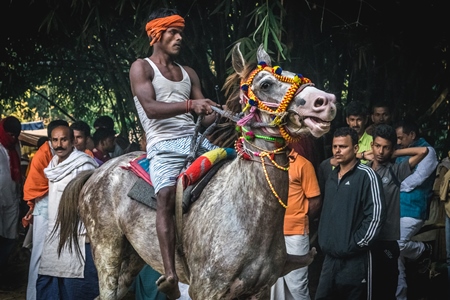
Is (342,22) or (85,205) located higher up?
(342,22)

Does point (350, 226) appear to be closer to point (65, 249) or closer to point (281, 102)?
point (281, 102)

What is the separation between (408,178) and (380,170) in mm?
639

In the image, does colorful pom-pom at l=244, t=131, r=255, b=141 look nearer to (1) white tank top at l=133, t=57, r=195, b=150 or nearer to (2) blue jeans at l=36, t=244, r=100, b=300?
(1) white tank top at l=133, t=57, r=195, b=150

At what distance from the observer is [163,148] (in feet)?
18.6

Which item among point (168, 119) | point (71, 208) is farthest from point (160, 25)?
point (71, 208)

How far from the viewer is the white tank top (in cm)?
555

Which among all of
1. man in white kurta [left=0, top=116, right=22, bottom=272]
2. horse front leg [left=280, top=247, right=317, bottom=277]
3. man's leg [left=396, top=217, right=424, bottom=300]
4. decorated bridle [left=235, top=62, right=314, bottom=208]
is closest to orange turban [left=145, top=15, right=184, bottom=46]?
decorated bridle [left=235, top=62, right=314, bottom=208]

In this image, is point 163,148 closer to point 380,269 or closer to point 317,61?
point 380,269

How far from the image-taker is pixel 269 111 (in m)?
4.84

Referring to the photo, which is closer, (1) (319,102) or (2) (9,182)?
(1) (319,102)

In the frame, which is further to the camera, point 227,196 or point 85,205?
point 85,205

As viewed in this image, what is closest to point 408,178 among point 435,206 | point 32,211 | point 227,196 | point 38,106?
point 435,206

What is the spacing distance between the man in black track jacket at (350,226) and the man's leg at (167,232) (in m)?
1.71

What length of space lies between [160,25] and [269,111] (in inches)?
49.4
